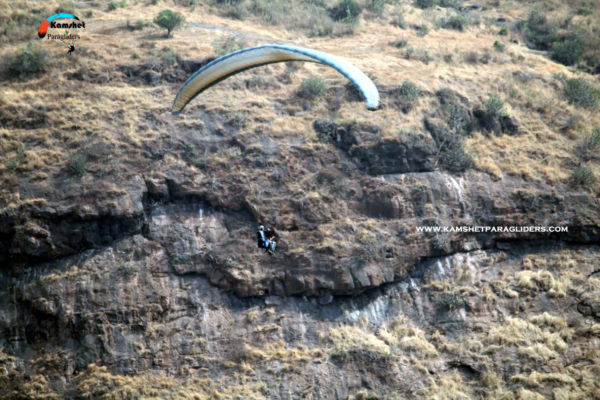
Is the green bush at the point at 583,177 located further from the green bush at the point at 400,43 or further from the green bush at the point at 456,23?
the green bush at the point at 456,23

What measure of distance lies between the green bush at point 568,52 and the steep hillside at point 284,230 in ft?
24.7

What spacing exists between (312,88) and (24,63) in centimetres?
1245

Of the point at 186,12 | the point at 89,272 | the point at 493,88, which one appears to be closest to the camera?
the point at 89,272

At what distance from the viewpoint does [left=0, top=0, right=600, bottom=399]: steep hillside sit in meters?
20.2

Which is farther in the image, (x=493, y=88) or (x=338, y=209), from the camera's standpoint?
(x=493, y=88)

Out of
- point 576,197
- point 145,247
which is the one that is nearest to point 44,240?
point 145,247

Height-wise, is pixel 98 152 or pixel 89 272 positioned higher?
pixel 98 152

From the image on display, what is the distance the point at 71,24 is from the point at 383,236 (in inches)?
759

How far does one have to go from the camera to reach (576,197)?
2581 centimetres

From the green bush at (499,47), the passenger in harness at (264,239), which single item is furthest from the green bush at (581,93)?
the passenger in harness at (264,239)

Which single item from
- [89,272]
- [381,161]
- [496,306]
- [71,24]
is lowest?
[496,306]

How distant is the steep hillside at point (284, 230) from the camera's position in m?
20.2

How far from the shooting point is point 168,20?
101ft

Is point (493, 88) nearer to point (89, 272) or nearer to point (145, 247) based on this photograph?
point (145, 247)
